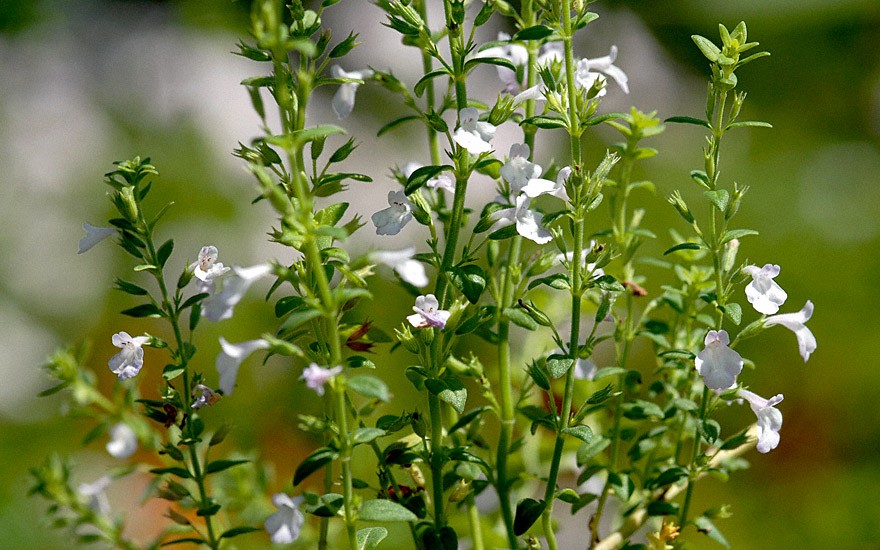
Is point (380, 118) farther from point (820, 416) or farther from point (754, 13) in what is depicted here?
point (820, 416)

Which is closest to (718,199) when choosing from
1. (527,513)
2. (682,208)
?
(682,208)

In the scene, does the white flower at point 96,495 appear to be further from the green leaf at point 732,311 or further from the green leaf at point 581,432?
the green leaf at point 732,311

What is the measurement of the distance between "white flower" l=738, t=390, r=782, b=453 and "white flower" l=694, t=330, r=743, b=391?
4 centimetres

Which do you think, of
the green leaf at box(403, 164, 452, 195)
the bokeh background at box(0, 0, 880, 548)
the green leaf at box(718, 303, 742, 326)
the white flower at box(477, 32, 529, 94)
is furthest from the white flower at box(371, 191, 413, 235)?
the bokeh background at box(0, 0, 880, 548)

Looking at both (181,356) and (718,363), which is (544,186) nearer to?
(718,363)

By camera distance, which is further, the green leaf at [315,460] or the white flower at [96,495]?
the white flower at [96,495]

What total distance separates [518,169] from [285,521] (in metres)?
0.27

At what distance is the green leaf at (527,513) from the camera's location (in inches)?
22.8

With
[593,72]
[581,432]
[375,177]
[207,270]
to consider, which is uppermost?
[593,72]

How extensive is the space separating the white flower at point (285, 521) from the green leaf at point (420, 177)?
21 centimetres

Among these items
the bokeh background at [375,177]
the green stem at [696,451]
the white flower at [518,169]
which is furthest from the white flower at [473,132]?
the bokeh background at [375,177]

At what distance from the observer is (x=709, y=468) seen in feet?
2.05

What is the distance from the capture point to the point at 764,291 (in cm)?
56

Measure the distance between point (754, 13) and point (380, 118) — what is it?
86 centimetres
